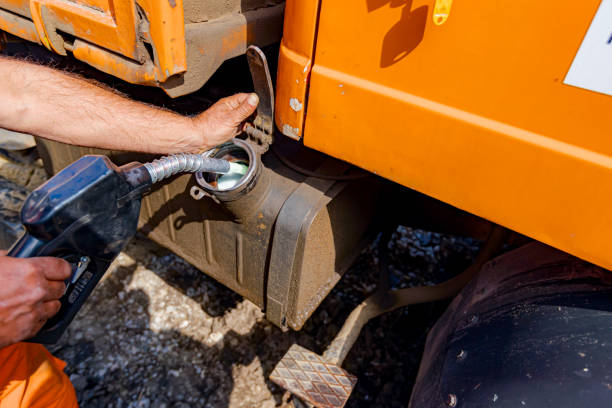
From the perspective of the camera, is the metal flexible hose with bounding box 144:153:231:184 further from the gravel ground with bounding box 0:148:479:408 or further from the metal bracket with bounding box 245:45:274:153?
the gravel ground with bounding box 0:148:479:408

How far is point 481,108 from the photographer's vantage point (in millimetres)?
835

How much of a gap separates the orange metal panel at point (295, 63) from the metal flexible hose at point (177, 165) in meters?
0.25

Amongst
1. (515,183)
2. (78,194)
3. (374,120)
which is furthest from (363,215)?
(78,194)

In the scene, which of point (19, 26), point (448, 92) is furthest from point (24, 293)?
point (448, 92)

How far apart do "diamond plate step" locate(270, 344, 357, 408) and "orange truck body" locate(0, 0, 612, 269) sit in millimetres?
708

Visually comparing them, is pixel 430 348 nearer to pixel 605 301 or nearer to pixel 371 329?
pixel 605 301

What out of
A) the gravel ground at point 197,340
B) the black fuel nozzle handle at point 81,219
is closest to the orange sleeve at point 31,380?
the black fuel nozzle handle at point 81,219

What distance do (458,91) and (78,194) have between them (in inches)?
37.3

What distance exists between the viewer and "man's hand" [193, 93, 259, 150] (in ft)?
4.26

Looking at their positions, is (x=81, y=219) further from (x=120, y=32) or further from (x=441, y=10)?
(x=441, y=10)

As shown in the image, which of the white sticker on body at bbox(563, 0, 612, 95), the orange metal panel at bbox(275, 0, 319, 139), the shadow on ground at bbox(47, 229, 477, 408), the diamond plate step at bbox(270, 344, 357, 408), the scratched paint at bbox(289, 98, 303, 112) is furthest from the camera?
the shadow on ground at bbox(47, 229, 477, 408)

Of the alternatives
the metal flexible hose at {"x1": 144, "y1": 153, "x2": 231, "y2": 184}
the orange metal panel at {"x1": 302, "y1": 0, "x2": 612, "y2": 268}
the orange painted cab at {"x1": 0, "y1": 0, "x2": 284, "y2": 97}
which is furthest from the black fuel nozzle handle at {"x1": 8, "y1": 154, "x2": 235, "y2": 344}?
the orange metal panel at {"x1": 302, "y1": 0, "x2": 612, "y2": 268}

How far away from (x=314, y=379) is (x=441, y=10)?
111 centimetres

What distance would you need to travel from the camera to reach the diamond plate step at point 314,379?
1206mm
